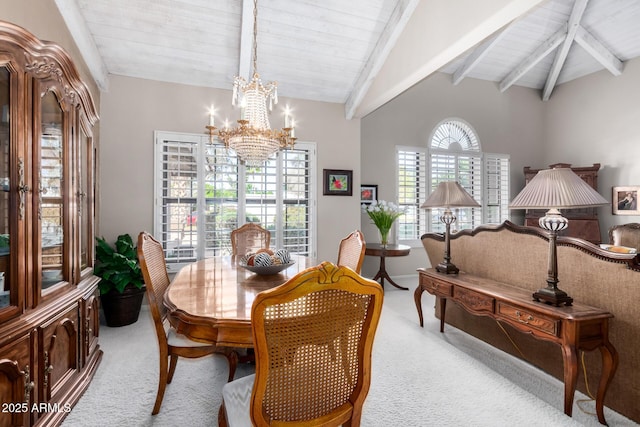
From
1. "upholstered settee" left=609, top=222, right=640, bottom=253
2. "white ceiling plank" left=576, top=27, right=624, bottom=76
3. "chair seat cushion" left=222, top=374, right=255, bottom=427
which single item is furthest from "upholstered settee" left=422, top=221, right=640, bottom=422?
"white ceiling plank" left=576, top=27, right=624, bottom=76

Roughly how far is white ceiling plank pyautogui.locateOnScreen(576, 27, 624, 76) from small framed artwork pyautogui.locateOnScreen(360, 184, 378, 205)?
13.4ft

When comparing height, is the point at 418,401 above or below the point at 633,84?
below

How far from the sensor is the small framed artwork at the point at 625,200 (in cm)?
522

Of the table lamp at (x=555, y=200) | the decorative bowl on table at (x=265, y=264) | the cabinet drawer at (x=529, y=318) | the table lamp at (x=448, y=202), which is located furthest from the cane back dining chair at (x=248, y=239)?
the table lamp at (x=555, y=200)

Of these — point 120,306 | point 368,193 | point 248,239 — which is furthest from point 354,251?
point 368,193

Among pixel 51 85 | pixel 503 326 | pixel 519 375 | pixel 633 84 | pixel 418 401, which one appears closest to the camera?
pixel 51 85

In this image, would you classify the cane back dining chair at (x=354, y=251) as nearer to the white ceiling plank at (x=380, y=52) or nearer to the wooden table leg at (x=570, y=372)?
the wooden table leg at (x=570, y=372)

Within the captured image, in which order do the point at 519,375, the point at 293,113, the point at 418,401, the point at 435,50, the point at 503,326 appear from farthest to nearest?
the point at 293,113 < the point at 435,50 < the point at 503,326 < the point at 519,375 < the point at 418,401

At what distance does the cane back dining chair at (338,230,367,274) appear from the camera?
2.36 metres

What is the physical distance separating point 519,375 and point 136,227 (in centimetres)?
418

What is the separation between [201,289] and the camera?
191 cm

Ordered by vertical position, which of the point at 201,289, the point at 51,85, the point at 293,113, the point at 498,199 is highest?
the point at 293,113

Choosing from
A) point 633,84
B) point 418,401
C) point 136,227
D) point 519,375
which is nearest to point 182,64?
point 136,227

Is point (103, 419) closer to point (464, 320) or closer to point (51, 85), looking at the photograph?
point (51, 85)
